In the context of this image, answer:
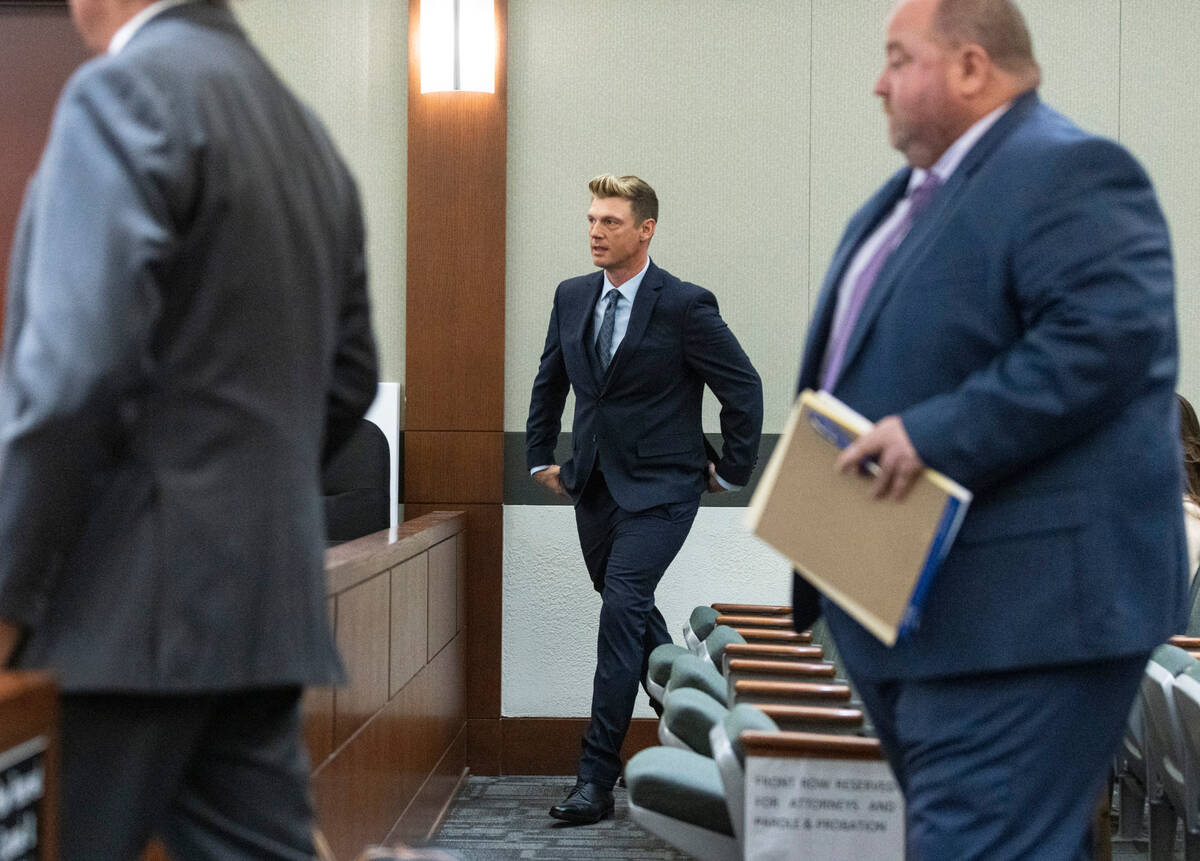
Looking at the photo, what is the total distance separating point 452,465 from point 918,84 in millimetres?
3509

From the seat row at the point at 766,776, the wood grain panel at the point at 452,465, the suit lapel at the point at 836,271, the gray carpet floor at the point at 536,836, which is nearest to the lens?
the suit lapel at the point at 836,271

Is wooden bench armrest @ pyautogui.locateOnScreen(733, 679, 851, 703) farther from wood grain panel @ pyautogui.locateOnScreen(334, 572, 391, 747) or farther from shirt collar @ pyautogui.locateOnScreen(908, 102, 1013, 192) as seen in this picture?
shirt collar @ pyautogui.locateOnScreen(908, 102, 1013, 192)

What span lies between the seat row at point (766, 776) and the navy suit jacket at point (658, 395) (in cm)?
153

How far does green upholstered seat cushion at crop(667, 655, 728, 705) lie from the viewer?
10.3 feet

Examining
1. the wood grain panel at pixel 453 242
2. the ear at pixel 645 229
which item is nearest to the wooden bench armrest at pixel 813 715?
the ear at pixel 645 229

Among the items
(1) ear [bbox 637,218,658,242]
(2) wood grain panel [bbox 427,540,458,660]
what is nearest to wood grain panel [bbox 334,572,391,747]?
(2) wood grain panel [bbox 427,540,458,660]

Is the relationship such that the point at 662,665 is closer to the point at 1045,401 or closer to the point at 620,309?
the point at 620,309

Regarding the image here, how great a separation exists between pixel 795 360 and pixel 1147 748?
246cm

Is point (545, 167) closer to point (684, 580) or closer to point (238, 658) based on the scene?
point (684, 580)

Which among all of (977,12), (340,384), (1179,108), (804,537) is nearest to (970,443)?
(804,537)

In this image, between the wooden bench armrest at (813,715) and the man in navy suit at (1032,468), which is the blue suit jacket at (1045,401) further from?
the wooden bench armrest at (813,715)

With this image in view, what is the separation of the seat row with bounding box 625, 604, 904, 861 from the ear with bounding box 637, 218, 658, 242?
1.98 m

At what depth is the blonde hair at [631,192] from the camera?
478 cm

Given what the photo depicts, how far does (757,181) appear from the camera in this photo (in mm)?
5469
